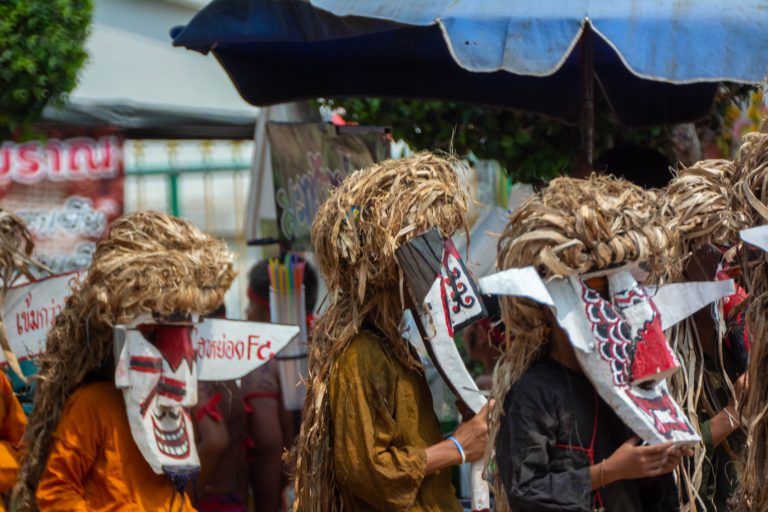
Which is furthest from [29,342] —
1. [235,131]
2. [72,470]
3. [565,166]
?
[235,131]

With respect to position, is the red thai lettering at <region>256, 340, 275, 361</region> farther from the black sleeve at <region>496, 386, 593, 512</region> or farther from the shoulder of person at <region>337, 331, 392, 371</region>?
the black sleeve at <region>496, 386, 593, 512</region>

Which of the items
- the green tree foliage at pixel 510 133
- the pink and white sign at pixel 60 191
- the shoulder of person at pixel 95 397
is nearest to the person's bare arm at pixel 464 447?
the shoulder of person at pixel 95 397

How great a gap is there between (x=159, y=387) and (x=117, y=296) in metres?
0.33

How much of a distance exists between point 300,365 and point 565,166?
188 cm

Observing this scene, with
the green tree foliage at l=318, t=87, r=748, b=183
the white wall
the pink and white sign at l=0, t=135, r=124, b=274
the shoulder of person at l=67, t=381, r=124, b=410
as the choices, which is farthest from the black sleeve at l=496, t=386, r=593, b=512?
the white wall

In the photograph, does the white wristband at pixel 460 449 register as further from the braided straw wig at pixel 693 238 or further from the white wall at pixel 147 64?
the white wall at pixel 147 64

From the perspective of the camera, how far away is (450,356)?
3766 millimetres

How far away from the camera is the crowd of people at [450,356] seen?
10.1 ft

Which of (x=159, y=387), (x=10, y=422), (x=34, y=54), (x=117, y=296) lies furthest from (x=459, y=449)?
(x=34, y=54)

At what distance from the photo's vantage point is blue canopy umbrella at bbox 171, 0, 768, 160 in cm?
454

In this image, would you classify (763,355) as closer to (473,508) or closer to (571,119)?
(473,508)

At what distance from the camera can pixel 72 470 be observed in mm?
4258

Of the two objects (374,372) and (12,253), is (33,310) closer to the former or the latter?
(12,253)

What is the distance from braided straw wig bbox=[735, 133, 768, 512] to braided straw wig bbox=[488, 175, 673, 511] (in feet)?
0.77
